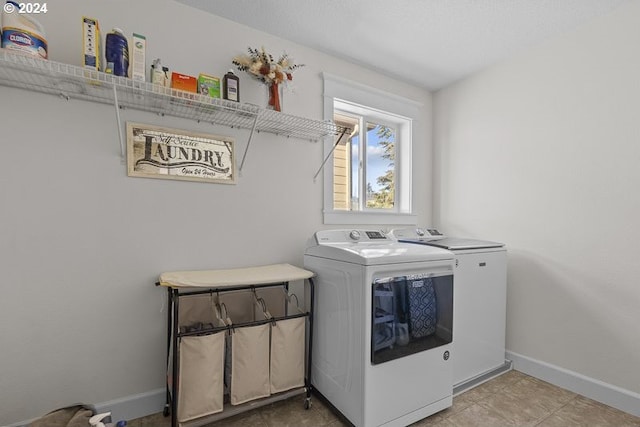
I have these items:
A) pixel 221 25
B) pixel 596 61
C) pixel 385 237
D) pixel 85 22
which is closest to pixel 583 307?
pixel 385 237

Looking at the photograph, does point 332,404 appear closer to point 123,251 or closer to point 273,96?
point 123,251

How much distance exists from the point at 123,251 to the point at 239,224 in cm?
67

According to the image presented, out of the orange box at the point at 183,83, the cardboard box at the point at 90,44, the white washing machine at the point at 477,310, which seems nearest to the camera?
the cardboard box at the point at 90,44

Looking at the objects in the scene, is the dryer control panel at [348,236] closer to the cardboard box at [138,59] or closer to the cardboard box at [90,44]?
the cardboard box at [138,59]

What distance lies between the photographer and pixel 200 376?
1412 millimetres

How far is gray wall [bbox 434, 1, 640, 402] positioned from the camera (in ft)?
5.83

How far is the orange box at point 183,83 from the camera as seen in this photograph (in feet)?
5.13

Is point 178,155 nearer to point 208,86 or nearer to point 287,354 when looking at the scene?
point 208,86

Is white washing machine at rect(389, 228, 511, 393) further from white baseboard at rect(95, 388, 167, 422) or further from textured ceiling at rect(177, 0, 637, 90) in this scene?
white baseboard at rect(95, 388, 167, 422)

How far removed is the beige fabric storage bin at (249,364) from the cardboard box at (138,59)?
1408 mm

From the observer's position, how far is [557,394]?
1.90 m

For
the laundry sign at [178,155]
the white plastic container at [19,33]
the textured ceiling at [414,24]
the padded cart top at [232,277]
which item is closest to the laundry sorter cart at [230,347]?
the padded cart top at [232,277]

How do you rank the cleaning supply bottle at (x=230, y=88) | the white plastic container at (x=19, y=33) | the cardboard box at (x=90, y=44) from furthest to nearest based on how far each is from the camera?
the cleaning supply bottle at (x=230, y=88) < the cardboard box at (x=90, y=44) < the white plastic container at (x=19, y=33)

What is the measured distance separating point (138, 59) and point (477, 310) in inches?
103
